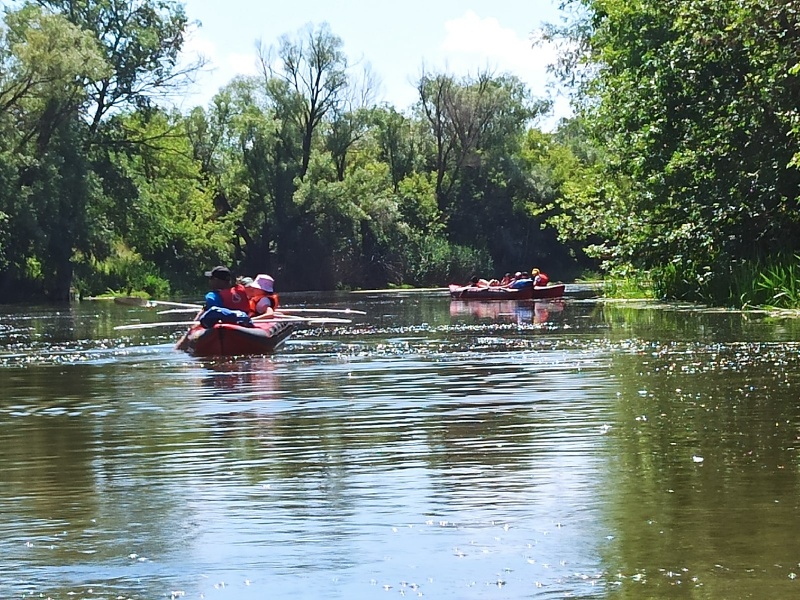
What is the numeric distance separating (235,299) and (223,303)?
1.15 feet

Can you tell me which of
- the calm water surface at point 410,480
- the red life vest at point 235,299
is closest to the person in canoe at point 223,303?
the red life vest at point 235,299

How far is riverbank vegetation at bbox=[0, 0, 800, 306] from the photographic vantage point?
28359 mm

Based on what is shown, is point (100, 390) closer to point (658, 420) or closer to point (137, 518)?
point (658, 420)

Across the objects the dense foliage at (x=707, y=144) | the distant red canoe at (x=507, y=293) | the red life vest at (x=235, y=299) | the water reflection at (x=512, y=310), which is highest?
the dense foliage at (x=707, y=144)

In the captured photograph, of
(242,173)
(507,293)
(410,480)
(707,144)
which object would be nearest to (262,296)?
(707,144)

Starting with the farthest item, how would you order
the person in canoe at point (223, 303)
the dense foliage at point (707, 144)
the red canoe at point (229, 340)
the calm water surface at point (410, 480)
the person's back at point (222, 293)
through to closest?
the dense foliage at point (707, 144) < the person's back at point (222, 293) < the person in canoe at point (223, 303) < the red canoe at point (229, 340) < the calm water surface at point (410, 480)

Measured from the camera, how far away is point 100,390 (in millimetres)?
15438

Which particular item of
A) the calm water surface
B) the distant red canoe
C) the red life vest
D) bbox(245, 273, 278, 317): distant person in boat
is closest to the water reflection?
the distant red canoe

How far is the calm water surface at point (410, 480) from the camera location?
233 inches

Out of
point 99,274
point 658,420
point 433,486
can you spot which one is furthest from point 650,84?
point 99,274

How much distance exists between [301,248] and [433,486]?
64195 millimetres

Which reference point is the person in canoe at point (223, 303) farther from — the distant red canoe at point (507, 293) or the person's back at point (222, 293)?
the distant red canoe at point (507, 293)

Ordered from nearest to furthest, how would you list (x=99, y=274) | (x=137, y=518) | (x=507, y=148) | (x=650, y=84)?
→ (x=137, y=518) → (x=650, y=84) → (x=99, y=274) → (x=507, y=148)

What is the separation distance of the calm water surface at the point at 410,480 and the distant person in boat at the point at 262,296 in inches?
278
